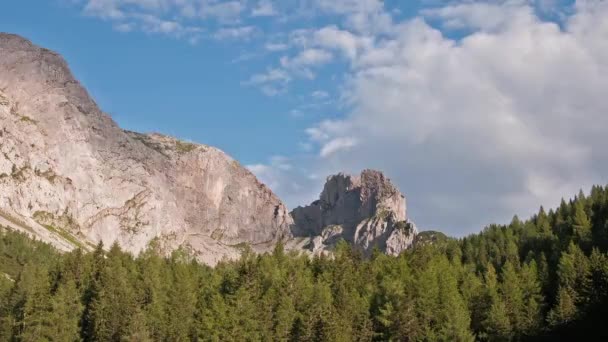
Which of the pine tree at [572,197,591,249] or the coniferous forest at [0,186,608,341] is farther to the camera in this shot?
the pine tree at [572,197,591,249]

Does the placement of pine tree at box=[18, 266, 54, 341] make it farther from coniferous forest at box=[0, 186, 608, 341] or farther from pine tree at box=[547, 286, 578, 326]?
pine tree at box=[547, 286, 578, 326]

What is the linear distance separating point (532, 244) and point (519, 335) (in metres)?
67.3

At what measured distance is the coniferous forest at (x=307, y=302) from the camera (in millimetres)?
110812

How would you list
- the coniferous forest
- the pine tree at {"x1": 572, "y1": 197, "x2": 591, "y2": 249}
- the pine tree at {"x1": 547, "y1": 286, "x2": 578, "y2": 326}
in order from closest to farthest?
the coniferous forest < the pine tree at {"x1": 547, "y1": 286, "x2": 578, "y2": 326} < the pine tree at {"x1": 572, "y1": 197, "x2": 591, "y2": 249}

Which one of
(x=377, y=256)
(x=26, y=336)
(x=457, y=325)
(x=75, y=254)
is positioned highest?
(x=377, y=256)

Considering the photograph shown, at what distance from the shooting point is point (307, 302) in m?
121

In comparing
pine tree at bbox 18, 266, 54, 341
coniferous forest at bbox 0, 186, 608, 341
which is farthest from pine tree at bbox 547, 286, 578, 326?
pine tree at bbox 18, 266, 54, 341

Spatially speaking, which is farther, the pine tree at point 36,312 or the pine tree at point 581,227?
the pine tree at point 581,227

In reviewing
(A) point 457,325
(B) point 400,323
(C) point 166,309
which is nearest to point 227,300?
(C) point 166,309

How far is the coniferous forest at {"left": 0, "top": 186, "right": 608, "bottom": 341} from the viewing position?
11081 centimetres

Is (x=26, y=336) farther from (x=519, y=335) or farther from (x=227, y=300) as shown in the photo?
(x=519, y=335)

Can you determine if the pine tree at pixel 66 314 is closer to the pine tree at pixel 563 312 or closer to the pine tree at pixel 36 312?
the pine tree at pixel 36 312

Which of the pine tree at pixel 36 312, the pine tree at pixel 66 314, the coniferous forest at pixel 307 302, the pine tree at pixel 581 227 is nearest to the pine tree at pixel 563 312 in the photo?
the coniferous forest at pixel 307 302

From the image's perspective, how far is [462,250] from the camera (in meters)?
189
